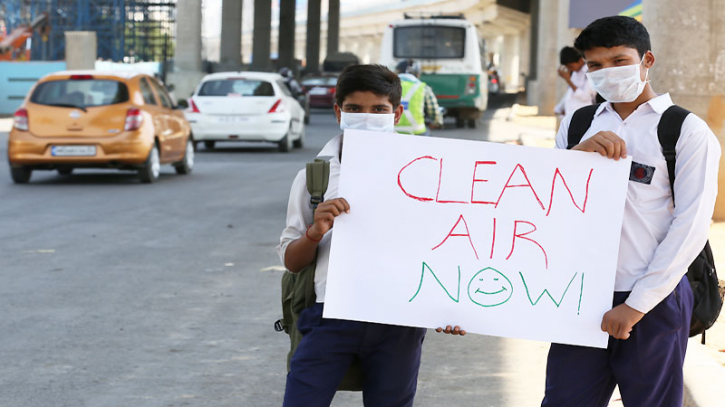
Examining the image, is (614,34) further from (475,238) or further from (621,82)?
(475,238)

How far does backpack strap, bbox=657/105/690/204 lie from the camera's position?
3223 mm

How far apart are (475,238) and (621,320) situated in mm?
476

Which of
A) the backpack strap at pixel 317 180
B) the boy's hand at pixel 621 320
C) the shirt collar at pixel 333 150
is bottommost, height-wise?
the boy's hand at pixel 621 320

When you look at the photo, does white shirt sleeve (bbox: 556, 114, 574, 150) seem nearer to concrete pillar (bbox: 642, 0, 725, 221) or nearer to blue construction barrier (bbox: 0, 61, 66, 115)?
concrete pillar (bbox: 642, 0, 725, 221)

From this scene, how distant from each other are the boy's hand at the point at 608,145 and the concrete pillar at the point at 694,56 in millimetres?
8791

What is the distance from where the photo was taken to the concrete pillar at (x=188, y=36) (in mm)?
48312

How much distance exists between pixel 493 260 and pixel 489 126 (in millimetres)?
30983

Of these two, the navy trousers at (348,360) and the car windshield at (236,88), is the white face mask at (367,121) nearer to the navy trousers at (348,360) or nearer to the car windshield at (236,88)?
the navy trousers at (348,360)

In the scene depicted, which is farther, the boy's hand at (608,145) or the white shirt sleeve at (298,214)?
the white shirt sleeve at (298,214)

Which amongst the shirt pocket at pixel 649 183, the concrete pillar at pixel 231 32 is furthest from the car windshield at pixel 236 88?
the concrete pillar at pixel 231 32

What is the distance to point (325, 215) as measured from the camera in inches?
127

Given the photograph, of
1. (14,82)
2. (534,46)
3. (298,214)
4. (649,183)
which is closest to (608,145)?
(649,183)

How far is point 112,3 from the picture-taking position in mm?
66688

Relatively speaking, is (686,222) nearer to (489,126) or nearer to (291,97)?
(291,97)
